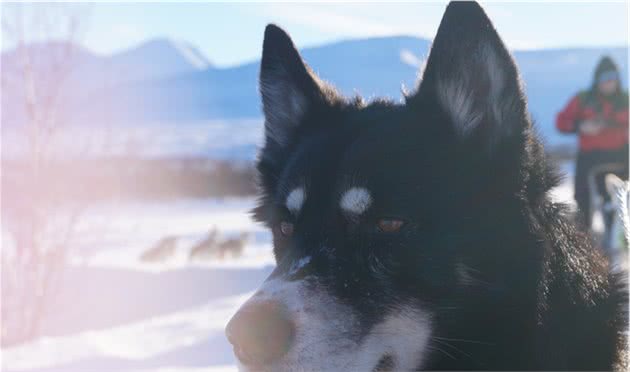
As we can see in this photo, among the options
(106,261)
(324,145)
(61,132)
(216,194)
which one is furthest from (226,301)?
(216,194)

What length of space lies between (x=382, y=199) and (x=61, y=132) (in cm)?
612

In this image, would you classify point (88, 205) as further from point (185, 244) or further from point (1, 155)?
point (185, 244)

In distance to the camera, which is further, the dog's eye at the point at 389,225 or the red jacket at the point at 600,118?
the red jacket at the point at 600,118

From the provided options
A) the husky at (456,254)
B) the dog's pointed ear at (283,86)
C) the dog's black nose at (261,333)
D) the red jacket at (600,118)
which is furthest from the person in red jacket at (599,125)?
the dog's black nose at (261,333)

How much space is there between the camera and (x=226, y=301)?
832cm

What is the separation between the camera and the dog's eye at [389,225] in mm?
2172

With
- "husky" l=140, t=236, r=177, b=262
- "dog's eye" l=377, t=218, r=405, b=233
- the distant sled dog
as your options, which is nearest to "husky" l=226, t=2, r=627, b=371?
"dog's eye" l=377, t=218, r=405, b=233

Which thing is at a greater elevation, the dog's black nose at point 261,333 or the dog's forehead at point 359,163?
the dog's forehead at point 359,163

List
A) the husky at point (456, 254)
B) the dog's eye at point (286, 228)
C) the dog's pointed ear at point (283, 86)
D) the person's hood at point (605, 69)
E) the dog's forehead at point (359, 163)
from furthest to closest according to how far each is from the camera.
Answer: the person's hood at point (605, 69) → the dog's pointed ear at point (283, 86) → the dog's eye at point (286, 228) → the dog's forehead at point (359, 163) → the husky at point (456, 254)

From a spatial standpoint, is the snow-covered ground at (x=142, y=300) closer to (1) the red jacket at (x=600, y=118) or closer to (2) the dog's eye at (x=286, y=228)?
(2) the dog's eye at (x=286, y=228)

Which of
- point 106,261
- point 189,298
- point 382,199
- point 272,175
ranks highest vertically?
point 382,199

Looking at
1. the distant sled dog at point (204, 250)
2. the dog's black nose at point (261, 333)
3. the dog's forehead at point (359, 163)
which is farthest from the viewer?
the distant sled dog at point (204, 250)

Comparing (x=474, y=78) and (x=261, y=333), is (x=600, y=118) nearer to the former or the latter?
(x=474, y=78)

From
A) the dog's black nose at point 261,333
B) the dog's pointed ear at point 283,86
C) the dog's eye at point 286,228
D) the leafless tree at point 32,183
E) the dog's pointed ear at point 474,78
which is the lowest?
the leafless tree at point 32,183
